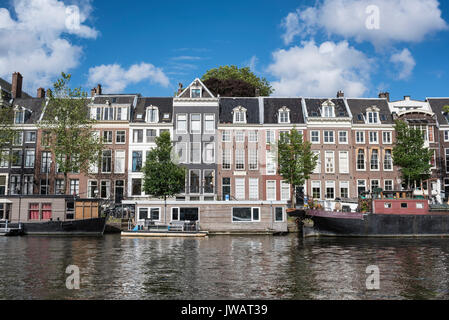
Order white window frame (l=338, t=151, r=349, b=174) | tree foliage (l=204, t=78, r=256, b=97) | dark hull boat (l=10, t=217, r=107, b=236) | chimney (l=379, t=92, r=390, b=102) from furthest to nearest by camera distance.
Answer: tree foliage (l=204, t=78, r=256, b=97) < chimney (l=379, t=92, r=390, b=102) < white window frame (l=338, t=151, r=349, b=174) < dark hull boat (l=10, t=217, r=107, b=236)

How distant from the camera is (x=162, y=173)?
5028 centimetres

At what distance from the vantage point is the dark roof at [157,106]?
60.8 metres

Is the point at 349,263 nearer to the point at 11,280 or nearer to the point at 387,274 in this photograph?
the point at 387,274

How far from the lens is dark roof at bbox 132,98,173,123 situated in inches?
2394

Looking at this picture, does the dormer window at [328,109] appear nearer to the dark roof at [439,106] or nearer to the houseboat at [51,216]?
the dark roof at [439,106]

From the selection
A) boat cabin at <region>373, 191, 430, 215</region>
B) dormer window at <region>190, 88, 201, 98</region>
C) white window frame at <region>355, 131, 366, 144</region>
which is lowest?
boat cabin at <region>373, 191, 430, 215</region>

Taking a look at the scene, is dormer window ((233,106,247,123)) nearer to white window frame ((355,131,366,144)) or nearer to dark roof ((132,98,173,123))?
dark roof ((132,98,173,123))

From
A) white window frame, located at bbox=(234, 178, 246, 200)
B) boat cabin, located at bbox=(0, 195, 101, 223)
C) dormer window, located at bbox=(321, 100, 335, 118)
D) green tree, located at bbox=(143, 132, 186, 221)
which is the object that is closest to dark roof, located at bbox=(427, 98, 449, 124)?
dormer window, located at bbox=(321, 100, 335, 118)

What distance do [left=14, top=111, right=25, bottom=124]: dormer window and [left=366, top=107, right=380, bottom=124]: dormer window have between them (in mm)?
49734

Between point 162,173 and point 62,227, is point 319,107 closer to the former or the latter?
point 162,173

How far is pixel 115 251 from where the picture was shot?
31156 mm

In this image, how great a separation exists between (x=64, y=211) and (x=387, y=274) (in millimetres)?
35790

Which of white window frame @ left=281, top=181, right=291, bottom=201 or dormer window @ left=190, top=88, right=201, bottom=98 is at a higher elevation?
dormer window @ left=190, top=88, right=201, bottom=98
